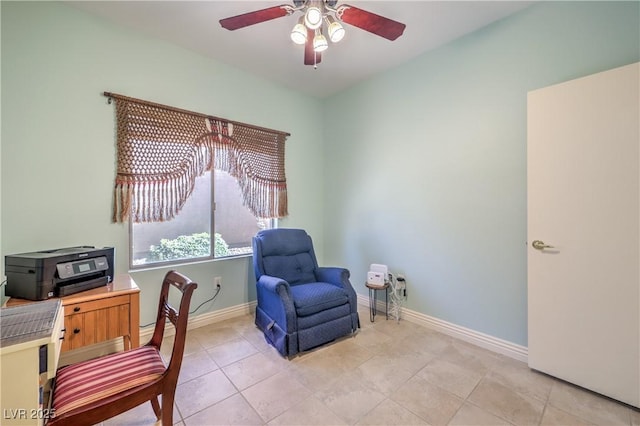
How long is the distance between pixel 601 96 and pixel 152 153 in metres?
3.27

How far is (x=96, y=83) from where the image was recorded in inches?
82.0

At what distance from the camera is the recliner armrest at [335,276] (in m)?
2.49

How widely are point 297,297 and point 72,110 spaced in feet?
7.33

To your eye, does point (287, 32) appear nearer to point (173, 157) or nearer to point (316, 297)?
point (173, 157)

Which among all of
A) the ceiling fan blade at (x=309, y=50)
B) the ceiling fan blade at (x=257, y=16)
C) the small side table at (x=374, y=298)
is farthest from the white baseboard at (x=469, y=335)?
the ceiling fan blade at (x=257, y=16)

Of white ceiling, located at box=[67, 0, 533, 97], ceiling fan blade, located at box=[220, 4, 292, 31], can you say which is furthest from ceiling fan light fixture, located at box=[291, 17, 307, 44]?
white ceiling, located at box=[67, 0, 533, 97]

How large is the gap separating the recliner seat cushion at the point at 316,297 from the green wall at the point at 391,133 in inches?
32.9

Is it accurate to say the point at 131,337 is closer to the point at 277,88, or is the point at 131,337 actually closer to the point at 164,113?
the point at 164,113

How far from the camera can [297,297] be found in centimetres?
219

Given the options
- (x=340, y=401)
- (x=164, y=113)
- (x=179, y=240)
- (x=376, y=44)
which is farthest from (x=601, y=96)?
(x=179, y=240)

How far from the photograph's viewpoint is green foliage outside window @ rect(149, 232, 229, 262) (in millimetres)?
2453

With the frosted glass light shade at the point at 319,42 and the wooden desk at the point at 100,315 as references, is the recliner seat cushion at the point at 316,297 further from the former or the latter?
the frosted glass light shade at the point at 319,42

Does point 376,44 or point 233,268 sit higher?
point 376,44

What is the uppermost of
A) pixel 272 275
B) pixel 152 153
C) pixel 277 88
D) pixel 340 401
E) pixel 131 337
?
pixel 277 88
